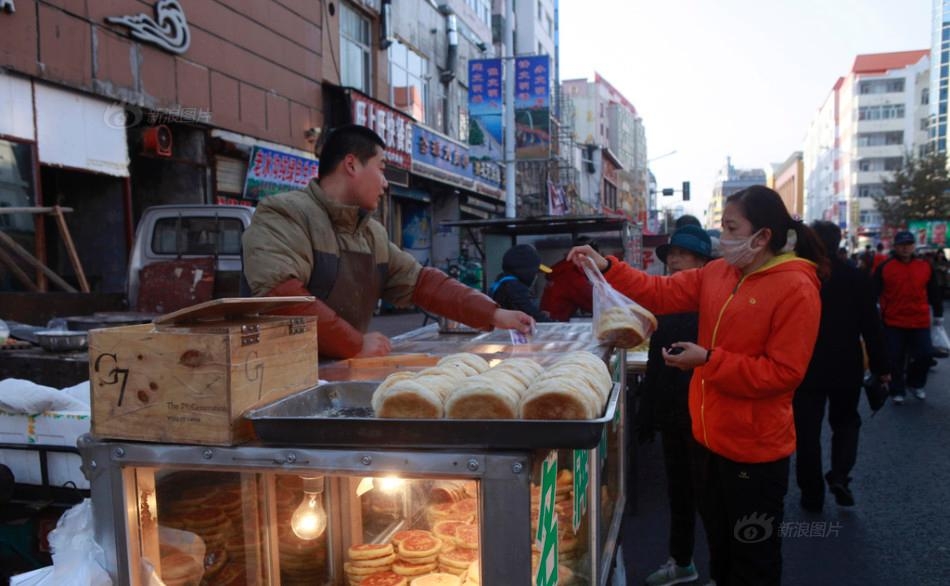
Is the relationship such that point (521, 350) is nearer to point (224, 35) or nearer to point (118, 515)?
point (118, 515)

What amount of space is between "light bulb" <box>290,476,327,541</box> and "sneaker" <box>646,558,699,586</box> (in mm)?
2411

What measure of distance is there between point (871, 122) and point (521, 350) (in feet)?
301

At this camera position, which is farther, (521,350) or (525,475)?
(521,350)

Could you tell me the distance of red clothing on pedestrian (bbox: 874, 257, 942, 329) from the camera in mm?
8211

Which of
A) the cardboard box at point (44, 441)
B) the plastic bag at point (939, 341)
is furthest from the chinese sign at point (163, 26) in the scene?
the plastic bag at point (939, 341)

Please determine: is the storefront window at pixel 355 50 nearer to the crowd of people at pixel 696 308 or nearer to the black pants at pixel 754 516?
the crowd of people at pixel 696 308

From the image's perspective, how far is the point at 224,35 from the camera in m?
11.5

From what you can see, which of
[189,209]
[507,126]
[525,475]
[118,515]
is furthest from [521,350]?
[507,126]

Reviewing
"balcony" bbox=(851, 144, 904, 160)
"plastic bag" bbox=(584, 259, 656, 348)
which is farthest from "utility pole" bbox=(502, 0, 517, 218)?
"balcony" bbox=(851, 144, 904, 160)

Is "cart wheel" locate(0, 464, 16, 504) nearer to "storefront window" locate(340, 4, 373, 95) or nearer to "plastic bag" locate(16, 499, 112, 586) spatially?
"plastic bag" locate(16, 499, 112, 586)

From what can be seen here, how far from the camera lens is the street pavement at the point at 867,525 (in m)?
4.11

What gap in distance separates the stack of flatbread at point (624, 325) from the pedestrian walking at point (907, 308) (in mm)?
6636

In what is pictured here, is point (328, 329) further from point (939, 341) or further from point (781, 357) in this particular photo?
point (939, 341)

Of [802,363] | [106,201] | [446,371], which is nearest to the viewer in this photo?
[446,371]
